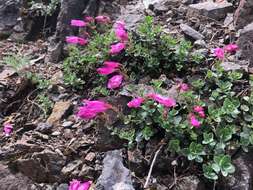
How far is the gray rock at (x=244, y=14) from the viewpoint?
372 cm

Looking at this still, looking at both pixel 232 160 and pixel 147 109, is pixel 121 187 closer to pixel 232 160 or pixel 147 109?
pixel 147 109

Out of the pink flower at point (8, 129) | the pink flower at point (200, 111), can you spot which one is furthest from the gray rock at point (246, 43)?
the pink flower at point (8, 129)

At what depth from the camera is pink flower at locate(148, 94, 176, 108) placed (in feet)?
9.43

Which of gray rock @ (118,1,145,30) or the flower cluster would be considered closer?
the flower cluster

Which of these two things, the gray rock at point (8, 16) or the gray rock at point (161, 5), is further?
the gray rock at point (8, 16)

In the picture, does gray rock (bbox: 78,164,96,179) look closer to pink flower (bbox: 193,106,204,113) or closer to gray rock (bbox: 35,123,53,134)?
gray rock (bbox: 35,123,53,134)

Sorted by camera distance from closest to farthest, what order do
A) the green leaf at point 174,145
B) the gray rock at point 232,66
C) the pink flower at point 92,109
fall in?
1. the green leaf at point 174,145
2. the pink flower at point 92,109
3. the gray rock at point 232,66

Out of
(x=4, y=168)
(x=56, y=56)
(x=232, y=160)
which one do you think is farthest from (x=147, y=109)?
(x=56, y=56)

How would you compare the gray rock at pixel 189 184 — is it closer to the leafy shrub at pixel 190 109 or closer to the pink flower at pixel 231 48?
the leafy shrub at pixel 190 109

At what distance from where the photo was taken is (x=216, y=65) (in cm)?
318

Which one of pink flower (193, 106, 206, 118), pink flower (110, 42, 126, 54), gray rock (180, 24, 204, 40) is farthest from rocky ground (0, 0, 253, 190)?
pink flower (110, 42, 126, 54)

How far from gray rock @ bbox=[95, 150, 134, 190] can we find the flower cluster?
1091 mm

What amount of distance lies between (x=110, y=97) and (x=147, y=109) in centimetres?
43

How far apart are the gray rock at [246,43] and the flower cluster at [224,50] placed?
0.06 metres
